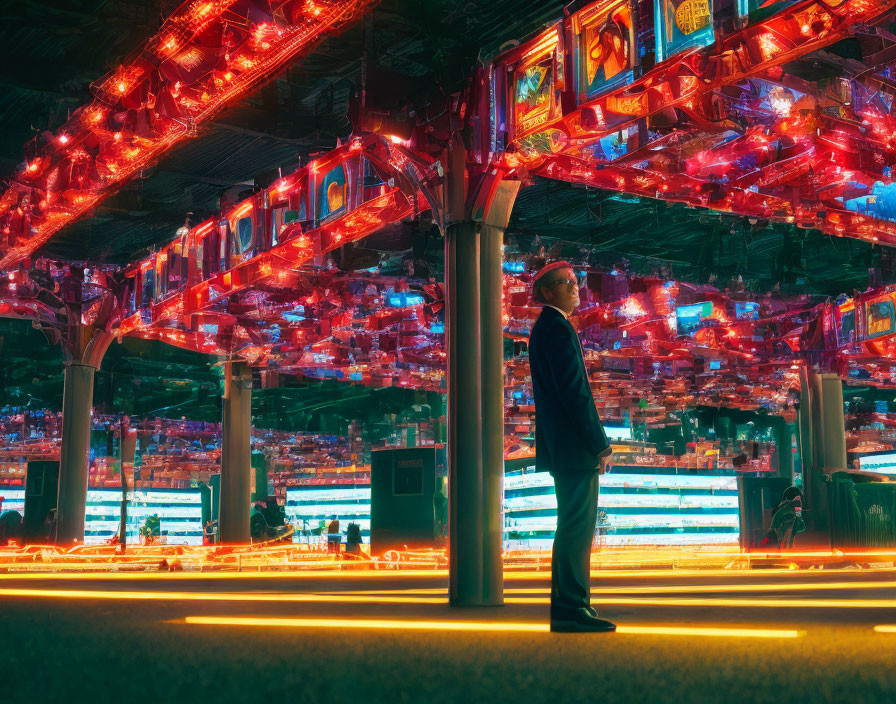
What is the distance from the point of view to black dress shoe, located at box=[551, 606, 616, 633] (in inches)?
171

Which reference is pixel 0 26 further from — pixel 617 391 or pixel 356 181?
pixel 617 391

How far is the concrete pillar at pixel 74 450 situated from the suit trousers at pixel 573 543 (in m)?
14.7

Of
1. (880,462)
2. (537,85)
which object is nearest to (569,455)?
(537,85)

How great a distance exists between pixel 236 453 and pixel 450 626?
16319 millimetres

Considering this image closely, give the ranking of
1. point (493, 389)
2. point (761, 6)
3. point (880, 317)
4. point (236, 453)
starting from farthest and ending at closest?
point (236, 453) < point (880, 317) < point (493, 389) < point (761, 6)

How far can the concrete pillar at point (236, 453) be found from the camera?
20.4 m

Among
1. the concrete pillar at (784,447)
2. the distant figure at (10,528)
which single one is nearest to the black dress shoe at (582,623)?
the distant figure at (10,528)

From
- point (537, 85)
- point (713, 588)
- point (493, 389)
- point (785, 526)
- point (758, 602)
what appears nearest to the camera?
point (758, 602)

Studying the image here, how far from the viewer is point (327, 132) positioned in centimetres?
1173

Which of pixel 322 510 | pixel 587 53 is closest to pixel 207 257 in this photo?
pixel 587 53

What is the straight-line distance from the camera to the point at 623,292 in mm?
16062

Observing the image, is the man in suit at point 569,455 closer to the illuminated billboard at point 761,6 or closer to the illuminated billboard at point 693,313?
the illuminated billboard at point 761,6

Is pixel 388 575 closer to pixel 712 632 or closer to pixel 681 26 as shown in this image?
pixel 681 26

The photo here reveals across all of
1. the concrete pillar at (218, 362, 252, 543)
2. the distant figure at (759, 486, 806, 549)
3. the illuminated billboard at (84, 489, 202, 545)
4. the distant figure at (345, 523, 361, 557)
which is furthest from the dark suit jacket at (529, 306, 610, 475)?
the illuminated billboard at (84, 489, 202, 545)
